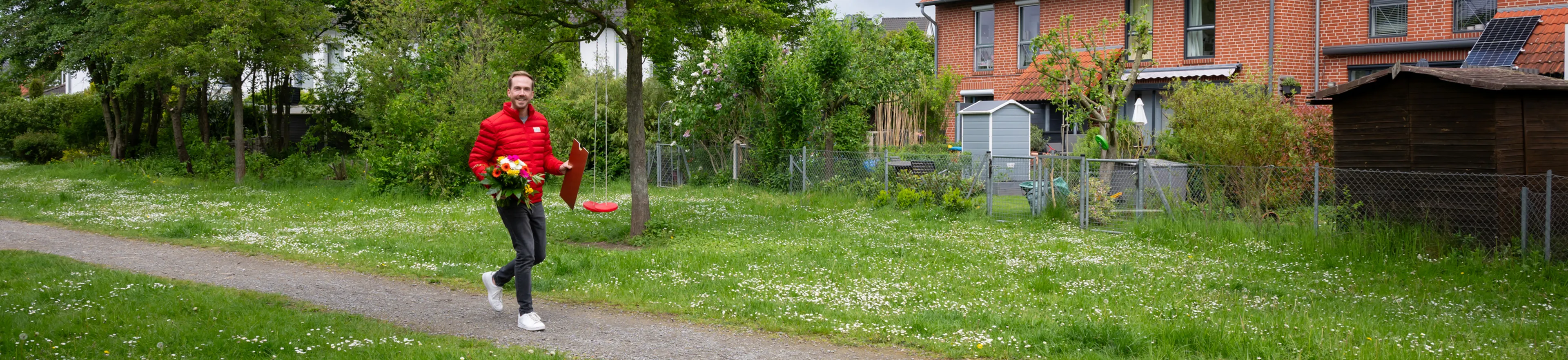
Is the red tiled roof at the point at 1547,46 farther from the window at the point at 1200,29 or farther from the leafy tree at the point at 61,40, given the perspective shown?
the leafy tree at the point at 61,40

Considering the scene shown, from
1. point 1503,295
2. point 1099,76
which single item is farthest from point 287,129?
point 1503,295

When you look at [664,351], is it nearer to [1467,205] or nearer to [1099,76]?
[1467,205]

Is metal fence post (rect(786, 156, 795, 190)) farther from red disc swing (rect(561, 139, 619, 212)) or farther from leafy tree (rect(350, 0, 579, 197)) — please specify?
red disc swing (rect(561, 139, 619, 212))

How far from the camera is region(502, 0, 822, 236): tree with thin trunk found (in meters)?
11.1

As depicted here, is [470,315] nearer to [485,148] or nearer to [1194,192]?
[485,148]

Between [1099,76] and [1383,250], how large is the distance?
11.7 metres

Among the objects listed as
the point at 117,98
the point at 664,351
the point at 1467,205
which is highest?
the point at 117,98

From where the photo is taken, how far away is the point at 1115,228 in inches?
464

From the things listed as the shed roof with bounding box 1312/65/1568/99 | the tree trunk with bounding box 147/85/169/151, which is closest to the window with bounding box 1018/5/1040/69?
the shed roof with bounding box 1312/65/1568/99

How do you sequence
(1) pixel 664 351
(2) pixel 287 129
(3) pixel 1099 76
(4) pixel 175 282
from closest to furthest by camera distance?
(1) pixel 664 351, (4) pixel 175 282, (3) pixel 1099 76, (2) pixel 287 129

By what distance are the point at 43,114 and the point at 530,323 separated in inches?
1455

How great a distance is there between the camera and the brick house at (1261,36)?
2044 centimetres

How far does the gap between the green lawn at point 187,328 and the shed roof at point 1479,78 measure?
321 inches

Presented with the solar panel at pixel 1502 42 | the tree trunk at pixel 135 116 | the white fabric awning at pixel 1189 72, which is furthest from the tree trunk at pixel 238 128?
the solar panel at pixel 1502 42
